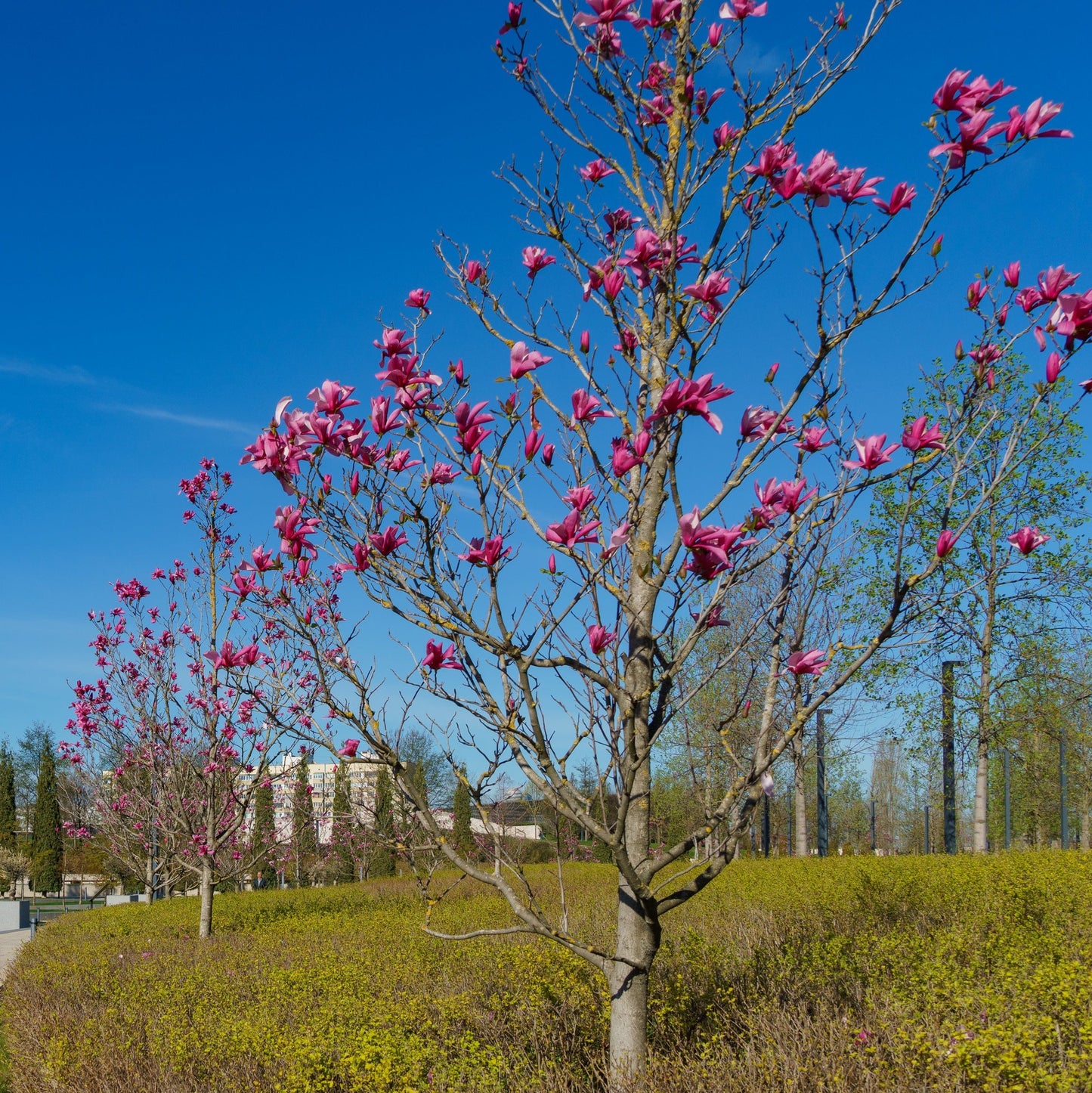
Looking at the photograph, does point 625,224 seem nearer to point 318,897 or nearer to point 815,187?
point 815,187

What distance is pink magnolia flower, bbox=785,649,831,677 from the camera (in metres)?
2.66

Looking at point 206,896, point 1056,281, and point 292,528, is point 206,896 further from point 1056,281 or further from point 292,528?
point 1056,281

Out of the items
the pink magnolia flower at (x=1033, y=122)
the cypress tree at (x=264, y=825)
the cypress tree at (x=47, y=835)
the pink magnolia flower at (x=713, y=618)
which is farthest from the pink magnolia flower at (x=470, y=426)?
the cypress tree at (x=47, y=835)

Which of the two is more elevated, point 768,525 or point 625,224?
point 625,224

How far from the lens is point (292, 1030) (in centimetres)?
489

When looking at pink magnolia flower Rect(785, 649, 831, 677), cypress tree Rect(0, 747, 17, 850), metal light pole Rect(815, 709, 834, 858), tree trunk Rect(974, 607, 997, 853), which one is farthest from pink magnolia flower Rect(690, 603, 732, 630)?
cypress tree Rect(0, 747, 17, 850)

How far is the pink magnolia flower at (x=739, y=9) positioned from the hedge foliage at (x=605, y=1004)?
365cm

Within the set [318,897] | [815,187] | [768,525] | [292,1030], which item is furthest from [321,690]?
[318,897]

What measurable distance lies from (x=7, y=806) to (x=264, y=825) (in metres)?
25.3

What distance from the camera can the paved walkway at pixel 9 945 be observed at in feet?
36.9

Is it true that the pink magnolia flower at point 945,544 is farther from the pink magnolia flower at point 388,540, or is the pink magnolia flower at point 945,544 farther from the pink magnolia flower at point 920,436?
the pink magnolia flower at point 388,540

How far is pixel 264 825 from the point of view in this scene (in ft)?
50.6

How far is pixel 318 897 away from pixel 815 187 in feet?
48.9

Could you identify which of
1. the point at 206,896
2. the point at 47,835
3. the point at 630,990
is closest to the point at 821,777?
the point at 206,896
